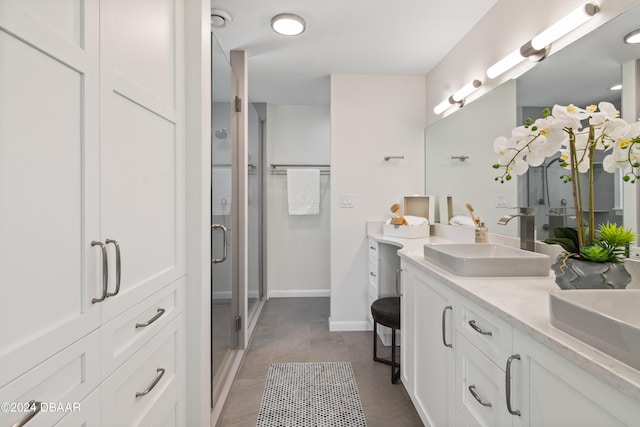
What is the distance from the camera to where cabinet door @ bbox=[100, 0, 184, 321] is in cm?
82

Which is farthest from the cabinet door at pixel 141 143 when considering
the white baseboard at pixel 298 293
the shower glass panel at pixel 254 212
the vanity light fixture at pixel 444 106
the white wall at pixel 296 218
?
the white baseboard at pixel 298 293

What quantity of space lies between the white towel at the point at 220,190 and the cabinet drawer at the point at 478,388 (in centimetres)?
131

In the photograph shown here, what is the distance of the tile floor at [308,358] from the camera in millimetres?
1703

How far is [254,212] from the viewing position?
3.11 m

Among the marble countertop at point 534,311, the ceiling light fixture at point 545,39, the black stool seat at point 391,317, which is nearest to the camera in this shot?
the marble countertop at point 534,311

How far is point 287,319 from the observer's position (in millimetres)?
3143

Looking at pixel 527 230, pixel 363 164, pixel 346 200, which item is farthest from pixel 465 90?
pixel 346 200

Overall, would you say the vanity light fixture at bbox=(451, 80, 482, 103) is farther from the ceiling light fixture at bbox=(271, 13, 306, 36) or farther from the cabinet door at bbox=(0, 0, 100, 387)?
the cabinet door at bbox=(0, 0, 100, 387)

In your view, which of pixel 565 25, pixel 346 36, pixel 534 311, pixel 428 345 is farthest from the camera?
pixel 346 36

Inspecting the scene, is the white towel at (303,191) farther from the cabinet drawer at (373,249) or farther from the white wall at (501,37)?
the white wall at (501,37)

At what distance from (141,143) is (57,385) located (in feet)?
2.22

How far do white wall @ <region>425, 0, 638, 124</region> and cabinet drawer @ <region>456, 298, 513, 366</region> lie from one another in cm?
120

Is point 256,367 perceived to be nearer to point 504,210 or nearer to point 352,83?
point 504,210

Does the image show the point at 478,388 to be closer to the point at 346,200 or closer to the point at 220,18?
the point at 346,200
